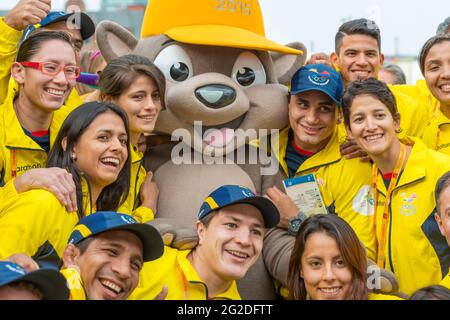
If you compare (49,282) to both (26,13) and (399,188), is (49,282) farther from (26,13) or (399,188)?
(399,188)

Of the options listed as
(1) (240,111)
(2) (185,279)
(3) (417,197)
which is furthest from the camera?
(1) (240,111)

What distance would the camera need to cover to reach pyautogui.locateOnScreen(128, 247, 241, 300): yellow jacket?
3361 millimetres

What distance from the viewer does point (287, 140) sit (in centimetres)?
437

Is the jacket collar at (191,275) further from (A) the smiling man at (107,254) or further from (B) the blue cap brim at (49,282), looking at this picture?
(B) the blue cap brim at (49,282)

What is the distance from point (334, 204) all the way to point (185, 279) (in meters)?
1.15

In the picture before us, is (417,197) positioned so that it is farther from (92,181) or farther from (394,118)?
(92,181)

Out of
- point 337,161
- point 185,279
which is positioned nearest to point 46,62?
point 185,279

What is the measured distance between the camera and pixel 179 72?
13.5 feet

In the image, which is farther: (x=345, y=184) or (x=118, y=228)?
(x=345, y=184)

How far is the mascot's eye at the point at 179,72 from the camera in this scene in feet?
13.5

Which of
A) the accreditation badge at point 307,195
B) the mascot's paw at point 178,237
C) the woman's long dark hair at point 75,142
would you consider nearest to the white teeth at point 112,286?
the woman's long dark hair at point 75,142

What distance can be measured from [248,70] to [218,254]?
1291mm

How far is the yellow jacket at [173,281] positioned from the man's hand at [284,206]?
0.60 meters

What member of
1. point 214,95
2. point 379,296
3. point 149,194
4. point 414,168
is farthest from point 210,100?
point 379,296
